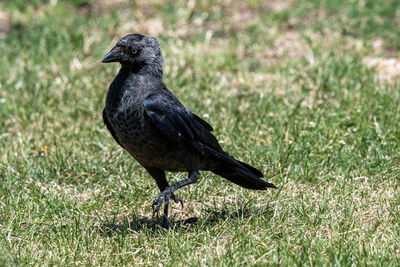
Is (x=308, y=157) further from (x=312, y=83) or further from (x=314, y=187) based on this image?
(x=312, y=83)

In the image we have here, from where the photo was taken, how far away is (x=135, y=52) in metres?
4.75

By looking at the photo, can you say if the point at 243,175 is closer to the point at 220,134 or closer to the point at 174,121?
the point at 174,121

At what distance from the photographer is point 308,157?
19.3 feet

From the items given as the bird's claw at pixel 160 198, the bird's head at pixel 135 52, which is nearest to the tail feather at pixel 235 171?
the bird's claw at pixel 160 198

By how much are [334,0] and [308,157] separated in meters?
4.40

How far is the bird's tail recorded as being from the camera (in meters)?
4.91

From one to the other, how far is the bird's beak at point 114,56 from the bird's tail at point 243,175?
1.15 metres

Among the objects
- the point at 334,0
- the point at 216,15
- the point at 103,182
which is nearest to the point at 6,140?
the point at 103,182

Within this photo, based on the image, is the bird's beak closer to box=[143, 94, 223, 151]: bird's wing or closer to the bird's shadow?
box=[143, 94, 223, 151]: bird's wing

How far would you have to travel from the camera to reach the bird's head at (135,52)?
15.4 feet

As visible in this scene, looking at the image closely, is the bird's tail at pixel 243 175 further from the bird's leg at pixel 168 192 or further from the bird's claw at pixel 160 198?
the bird's claw at pixel 160 198

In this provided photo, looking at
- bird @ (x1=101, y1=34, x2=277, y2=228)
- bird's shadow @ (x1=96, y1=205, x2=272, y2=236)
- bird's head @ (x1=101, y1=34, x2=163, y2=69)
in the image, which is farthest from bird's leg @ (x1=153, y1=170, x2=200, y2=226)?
bird's head @ (x1=101, y1=34, x2=163, y2=69)

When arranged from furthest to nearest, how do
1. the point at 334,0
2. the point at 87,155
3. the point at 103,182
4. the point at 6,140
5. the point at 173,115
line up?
the point at 334,0, the point at 6,140, the point at 87,155, the point at 103,182, the point at 173,115

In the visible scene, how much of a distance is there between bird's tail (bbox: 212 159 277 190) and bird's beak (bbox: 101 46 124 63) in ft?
3.79
